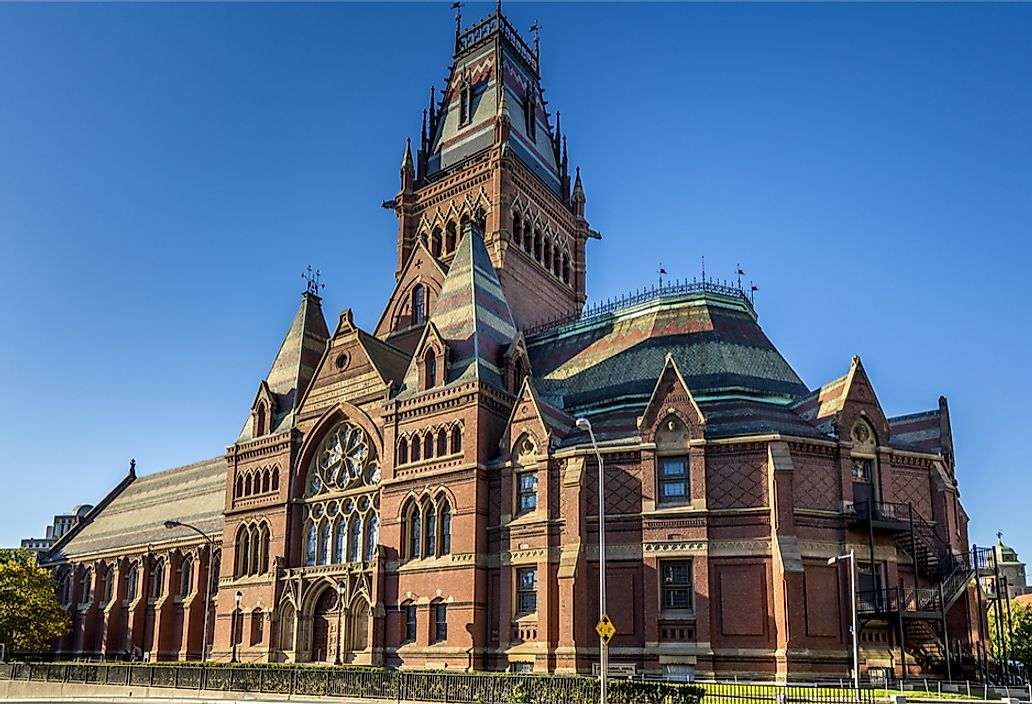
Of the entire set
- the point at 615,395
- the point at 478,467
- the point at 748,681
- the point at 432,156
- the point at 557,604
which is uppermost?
the point at 432,156

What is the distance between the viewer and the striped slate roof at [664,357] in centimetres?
4953

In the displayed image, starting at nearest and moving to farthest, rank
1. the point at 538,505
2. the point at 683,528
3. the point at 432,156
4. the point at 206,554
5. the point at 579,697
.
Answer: the point at 579,697 → the point at 683,528 → the point at 538,505 → the point at 206,554 → the point at 432,156

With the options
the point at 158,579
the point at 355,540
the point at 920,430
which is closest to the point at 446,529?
the point at 355,540

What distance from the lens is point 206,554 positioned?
68750 mm

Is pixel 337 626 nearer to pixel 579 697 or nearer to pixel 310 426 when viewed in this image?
pixel 310 426

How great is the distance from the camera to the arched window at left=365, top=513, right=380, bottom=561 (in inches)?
2057

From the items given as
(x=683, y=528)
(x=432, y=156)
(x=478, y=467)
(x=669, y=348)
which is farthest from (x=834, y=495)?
(x=432, y=156)

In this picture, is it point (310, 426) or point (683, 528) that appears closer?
point (683, 528)

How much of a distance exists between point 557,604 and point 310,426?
20091 mm

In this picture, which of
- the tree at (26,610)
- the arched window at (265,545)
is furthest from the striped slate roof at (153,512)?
the arched window at (265,545)

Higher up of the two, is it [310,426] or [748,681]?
[310,426]

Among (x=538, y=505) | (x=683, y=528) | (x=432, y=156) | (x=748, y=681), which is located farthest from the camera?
(x=432, y=156)

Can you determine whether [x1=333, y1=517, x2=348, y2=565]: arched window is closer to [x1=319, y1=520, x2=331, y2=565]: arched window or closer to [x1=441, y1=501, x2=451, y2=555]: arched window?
[x1=319, y1=520, x2=331, y2=565]: arched window

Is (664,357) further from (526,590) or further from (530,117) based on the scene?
(530,117)
